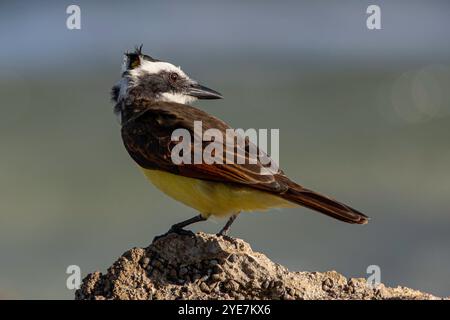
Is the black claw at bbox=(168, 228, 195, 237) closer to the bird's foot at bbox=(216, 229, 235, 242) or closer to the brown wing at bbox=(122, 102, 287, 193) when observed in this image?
the bird's foot at bbox=(216, 229, 235, 242)

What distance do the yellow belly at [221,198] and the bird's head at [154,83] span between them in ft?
6.23

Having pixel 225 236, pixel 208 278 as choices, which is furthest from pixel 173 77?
pixel 208 278

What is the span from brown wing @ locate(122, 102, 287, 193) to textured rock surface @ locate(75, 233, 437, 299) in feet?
2.01

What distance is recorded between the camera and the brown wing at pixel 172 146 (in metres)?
9.23

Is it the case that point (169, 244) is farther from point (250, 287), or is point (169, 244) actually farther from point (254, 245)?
point (254, 245)

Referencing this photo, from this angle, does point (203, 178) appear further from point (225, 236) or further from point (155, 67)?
point (155, 67)

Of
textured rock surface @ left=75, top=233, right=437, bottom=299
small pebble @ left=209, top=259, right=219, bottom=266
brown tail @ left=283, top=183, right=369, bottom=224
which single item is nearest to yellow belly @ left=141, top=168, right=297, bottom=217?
brown tail @ left=283, top=183, right=369, bottom=224

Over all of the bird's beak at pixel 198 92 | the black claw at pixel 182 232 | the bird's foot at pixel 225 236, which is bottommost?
the bird's foot at pixel 225 236

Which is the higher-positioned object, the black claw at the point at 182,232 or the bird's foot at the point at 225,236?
the black claw at the point at 182,232

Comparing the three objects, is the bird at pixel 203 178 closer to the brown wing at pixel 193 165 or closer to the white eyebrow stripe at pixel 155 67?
the brown wing at pixel 193 165

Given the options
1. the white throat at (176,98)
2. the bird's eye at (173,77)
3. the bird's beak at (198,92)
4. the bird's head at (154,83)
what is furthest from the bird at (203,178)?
the bird's beak at (198,92)

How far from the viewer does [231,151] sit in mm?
9477

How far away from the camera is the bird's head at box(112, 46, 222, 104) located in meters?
11.2
